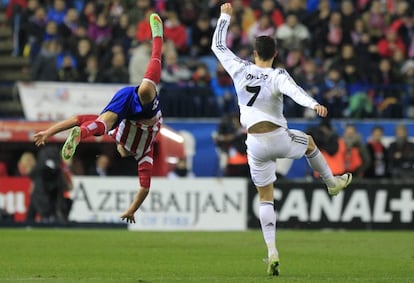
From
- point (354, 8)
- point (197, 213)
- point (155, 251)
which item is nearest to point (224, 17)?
point (155, 251)

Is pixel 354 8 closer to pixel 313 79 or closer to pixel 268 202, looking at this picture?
pixel 313 79

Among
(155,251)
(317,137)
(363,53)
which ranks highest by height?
(363,53)

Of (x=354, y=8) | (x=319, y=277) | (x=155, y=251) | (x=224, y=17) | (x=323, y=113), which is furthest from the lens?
(x=354, y=8)

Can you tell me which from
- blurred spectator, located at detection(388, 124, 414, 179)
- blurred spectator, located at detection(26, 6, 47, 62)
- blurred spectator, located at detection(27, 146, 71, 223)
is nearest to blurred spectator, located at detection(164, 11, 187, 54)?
blurred spectator, located at detection(26, 6, 47, 62)

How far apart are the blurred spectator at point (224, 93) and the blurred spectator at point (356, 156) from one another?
10.4 feet

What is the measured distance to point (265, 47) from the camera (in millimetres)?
13383

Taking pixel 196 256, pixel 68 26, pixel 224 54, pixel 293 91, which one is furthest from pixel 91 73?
pixel 293 91

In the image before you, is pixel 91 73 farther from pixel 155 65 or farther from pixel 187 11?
pixel 155 65

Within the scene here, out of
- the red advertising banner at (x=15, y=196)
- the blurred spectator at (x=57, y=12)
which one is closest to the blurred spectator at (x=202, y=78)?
the blurred spectator at (x=57, y=12)

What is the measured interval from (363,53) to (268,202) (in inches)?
582

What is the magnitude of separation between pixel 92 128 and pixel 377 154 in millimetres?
12690

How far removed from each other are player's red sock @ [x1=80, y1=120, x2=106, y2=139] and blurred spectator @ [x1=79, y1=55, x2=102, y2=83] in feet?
40.1

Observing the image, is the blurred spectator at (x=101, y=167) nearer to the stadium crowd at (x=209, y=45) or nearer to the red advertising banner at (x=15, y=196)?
the red advertising banner at (x=15, y=196)

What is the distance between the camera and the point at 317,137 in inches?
981
